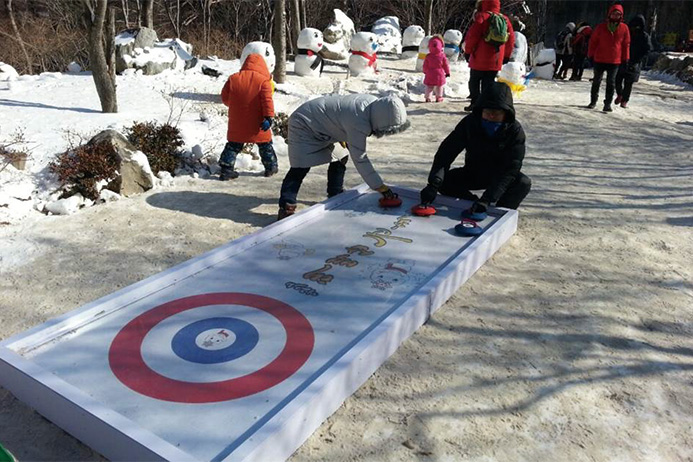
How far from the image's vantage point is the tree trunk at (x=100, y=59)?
7305 mm

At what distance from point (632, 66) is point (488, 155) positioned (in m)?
7.00

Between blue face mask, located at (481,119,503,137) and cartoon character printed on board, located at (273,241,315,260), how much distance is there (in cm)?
162

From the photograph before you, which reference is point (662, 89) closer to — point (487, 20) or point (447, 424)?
point (487, 20)

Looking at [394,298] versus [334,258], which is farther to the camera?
[334,258]

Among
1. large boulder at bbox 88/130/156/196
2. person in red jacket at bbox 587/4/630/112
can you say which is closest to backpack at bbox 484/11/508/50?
person in red jacket at bbox 587/4/630/112

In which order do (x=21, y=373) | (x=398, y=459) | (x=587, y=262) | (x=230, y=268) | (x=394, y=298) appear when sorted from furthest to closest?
1. (x=587, y=262)
2. (x=230, y=268)
3. (x=394, y=298)
4. (x=21, y=373)
5. (x=398, y=459)

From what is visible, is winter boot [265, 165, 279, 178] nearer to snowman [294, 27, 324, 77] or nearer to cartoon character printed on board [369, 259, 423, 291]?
cartoon character printed on board [369, 259, 423, 291]

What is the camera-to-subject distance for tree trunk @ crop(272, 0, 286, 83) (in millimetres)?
9898

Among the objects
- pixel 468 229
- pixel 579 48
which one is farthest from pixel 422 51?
pixel 468 229

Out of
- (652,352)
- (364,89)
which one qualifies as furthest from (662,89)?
(652,352)

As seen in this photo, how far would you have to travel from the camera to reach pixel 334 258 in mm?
3754

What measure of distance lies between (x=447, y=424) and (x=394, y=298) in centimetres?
88

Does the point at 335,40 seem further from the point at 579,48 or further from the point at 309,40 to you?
the point at 579,48

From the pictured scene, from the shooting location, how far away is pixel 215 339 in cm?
282
